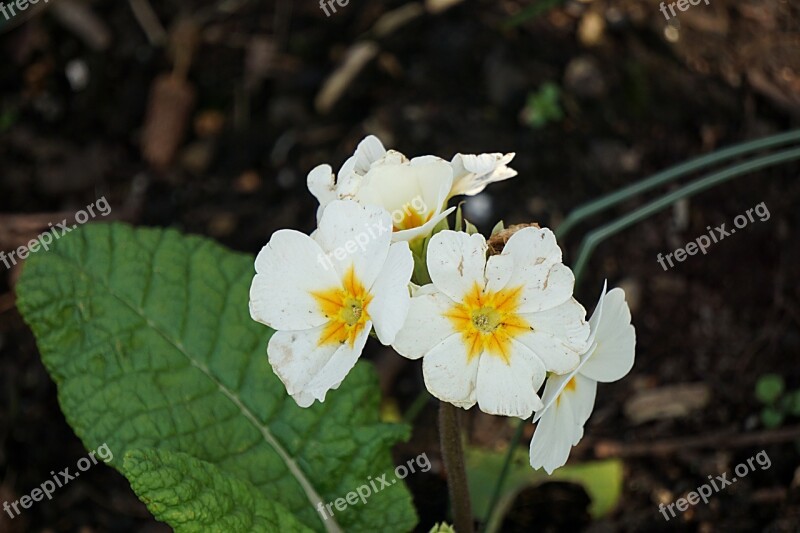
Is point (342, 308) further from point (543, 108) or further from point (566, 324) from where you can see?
point (543, 108)

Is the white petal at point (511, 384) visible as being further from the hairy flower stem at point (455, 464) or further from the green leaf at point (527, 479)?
the green leaf at point (527, 479)

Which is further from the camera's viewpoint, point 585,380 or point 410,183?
point 585,380

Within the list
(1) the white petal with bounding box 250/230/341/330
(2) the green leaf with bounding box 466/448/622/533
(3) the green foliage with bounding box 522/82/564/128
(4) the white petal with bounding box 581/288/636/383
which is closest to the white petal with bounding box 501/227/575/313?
(4) the white petal with bounding box 581/288/636/383

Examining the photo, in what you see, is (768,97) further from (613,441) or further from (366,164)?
(366,164)

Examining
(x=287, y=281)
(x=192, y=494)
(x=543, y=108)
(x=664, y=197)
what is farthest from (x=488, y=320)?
(x=543, y=108)

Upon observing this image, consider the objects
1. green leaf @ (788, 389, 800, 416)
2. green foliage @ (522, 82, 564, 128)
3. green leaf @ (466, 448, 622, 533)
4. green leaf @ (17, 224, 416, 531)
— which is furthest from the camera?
green foliage @ (522, 82, 564, 128)

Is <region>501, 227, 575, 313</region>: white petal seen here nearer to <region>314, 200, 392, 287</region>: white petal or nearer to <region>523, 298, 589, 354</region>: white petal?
<region>523, 298, 589, 354</region>: white petal
